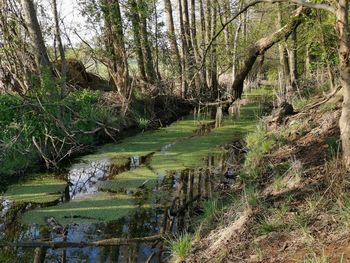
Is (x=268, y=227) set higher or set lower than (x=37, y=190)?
higher

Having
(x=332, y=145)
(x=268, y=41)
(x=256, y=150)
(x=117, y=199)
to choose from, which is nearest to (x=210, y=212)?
(x=332, y=145)

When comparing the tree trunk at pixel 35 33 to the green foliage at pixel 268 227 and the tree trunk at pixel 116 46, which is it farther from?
the green foliage at pixel 268 227

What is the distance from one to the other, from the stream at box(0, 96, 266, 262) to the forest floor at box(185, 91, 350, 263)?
0.77 metres

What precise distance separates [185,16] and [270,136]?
10.8 m

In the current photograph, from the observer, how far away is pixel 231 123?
13.1m

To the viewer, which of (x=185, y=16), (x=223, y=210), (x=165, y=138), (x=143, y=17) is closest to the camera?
(x=223, y=210)

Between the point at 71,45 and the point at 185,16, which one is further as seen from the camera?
the point at 185,16

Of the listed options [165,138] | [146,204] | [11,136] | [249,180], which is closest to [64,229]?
[146,204]

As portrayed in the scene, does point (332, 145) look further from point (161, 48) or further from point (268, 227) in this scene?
point (161, 48)

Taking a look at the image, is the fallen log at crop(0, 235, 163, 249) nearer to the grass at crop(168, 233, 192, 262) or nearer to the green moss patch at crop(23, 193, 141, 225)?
the grass at crop(168, 233, 192, 262)

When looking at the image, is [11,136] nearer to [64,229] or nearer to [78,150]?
[78,150]

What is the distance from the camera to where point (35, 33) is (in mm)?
9688

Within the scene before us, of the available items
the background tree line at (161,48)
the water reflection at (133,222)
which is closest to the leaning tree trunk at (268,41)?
the background tree line at (161,48)

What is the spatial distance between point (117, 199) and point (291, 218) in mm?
3241
